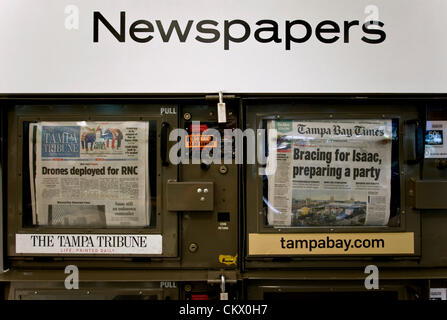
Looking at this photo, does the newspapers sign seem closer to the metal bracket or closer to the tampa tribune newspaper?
the metal bracket

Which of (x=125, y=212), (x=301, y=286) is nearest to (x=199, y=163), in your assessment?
(x=125, y=212)

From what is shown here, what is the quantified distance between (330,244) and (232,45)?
1468mm

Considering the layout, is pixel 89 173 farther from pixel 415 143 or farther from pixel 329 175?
pixel 415 143

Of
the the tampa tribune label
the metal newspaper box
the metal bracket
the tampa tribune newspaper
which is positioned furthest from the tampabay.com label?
the tampa tribune newspaper

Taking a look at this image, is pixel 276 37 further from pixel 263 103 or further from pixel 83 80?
pixel 83 80

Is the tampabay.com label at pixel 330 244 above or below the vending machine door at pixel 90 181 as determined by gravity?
below

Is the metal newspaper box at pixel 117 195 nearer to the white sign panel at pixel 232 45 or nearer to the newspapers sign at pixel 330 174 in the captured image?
the white sign panel at pixel 232 45

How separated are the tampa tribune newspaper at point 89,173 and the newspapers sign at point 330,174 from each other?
92cm

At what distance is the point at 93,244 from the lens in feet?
5.78

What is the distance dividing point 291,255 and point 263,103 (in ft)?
3.46

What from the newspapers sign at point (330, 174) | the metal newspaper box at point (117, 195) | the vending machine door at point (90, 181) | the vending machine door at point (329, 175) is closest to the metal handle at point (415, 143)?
the vending machine door at point (329, 175)

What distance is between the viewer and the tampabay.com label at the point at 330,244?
69.4 inches

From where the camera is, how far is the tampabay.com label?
1.76m

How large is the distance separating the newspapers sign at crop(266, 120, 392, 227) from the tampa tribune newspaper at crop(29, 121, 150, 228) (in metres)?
0.92
